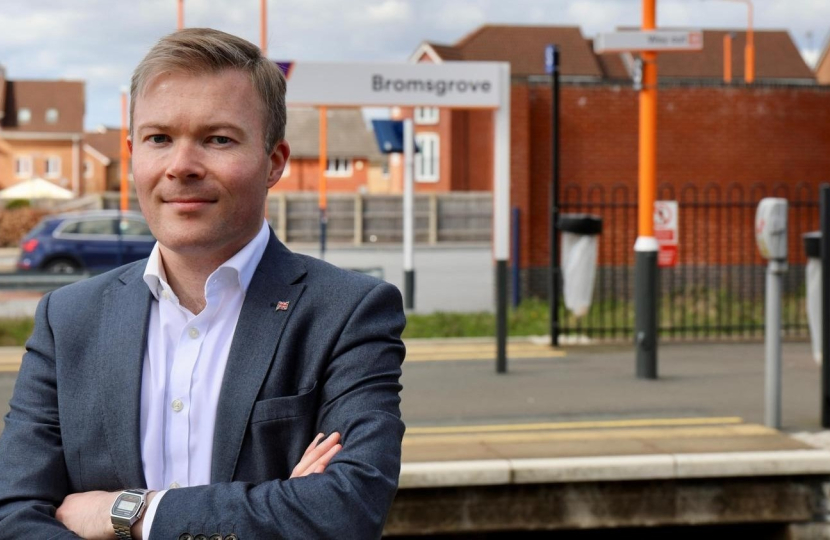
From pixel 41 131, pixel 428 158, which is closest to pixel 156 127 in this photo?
pixel 428 158

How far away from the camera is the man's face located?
86.4 inches

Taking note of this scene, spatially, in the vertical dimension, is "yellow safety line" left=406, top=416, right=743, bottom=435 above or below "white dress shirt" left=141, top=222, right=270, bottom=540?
below

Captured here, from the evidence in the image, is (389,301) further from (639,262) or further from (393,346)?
(639,262)

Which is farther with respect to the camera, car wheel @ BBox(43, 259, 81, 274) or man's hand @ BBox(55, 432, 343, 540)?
car wheel @ BBox(43, 259, 81, 274)

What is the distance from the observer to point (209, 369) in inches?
89.4

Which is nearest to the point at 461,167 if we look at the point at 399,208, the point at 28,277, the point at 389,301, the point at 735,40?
the point at 399,208

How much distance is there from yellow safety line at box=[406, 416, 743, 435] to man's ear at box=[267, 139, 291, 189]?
4.68 m

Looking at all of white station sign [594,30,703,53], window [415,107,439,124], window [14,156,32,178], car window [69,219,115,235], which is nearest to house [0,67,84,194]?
window [14,156,32,178]

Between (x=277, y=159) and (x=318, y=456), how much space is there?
24.4 inches

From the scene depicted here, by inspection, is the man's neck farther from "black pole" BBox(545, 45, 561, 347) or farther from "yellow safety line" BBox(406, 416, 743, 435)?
"black pole" BBox(545, 45, 561, 347)

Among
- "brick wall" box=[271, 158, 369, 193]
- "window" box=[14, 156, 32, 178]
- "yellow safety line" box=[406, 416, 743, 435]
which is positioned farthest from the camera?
"window" box=[14, 156, 32, 178]

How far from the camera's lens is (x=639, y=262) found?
980 cm

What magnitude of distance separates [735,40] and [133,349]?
64.6 m

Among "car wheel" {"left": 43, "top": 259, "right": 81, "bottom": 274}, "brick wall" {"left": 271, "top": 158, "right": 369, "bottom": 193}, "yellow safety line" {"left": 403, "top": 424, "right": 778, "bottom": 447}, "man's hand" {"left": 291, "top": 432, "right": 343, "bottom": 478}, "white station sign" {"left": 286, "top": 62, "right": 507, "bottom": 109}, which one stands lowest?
"yellow safety line" {"left": 403, "top": 424, "right": 778, "bottom": 447}
